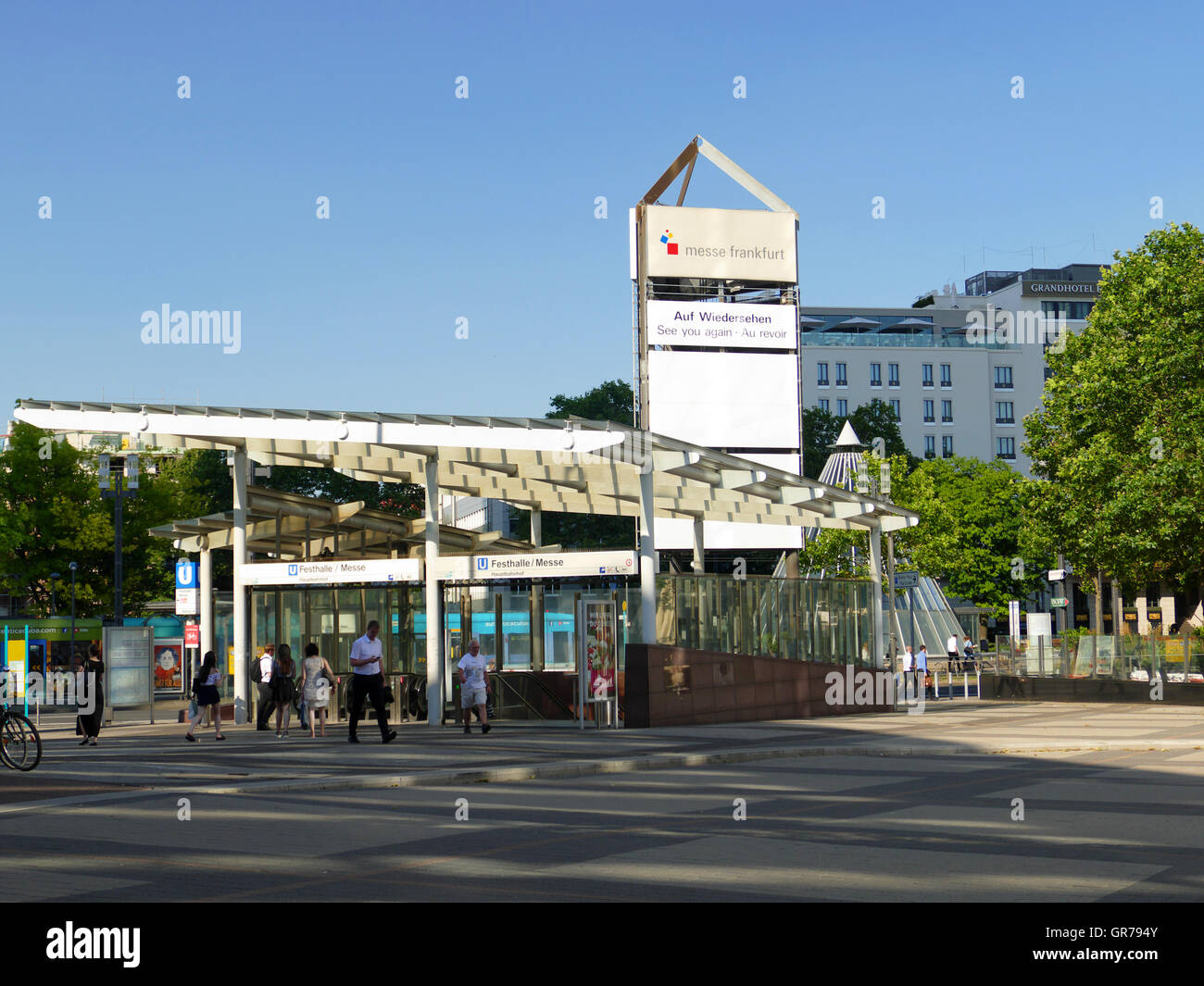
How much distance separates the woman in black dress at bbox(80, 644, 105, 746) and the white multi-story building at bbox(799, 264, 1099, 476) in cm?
10692

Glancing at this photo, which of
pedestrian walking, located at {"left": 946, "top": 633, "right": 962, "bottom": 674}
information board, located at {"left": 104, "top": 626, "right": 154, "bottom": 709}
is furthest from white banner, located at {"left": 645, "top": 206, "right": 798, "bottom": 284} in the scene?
information board, located at {"left": 104, "top": 626, "right": 154, "bottom": 709}

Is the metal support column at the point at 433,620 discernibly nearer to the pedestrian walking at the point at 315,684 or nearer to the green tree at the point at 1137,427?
the pedestrian walking at the point at 315,684

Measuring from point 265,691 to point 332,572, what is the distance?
3.18 metres

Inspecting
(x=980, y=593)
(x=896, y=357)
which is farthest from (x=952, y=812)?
(x=896, y=357)

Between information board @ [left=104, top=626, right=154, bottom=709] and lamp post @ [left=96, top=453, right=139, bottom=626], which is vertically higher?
lamp post @ [left=96, top=453, right=139, bottom=626]

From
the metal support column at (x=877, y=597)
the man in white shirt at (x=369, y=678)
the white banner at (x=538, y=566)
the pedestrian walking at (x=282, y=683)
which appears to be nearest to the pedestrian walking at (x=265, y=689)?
the pedestrian walking at (x=282, y=683)

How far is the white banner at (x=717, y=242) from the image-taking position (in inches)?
2130

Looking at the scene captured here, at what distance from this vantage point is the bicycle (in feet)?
58.5

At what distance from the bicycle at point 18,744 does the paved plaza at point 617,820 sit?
550 mm

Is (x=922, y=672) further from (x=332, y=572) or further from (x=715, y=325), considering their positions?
(x=332, y=572)

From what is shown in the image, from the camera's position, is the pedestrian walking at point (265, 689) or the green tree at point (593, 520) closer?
the pedestrian walking at point (265, 689)

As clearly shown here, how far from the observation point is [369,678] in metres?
21.7

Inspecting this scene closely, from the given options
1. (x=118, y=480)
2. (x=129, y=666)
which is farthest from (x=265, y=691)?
(x=118, y=480)

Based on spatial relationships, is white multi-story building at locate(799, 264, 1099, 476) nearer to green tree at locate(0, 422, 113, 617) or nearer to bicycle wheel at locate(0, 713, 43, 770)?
green tree at locate(0, 422, 113, 617)
